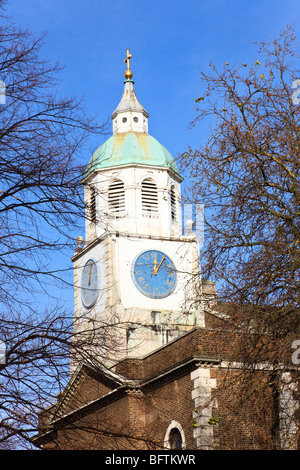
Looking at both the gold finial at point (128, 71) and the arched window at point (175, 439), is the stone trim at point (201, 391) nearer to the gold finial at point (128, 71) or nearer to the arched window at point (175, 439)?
the arched window at point (175, 439)

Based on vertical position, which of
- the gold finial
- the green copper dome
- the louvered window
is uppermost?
the gold finial

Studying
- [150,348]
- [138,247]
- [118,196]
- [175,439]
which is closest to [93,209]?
[175,439]

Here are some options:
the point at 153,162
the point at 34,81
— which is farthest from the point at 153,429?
the point at 34,81

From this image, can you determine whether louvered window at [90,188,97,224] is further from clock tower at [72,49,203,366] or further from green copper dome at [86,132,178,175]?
green copper dome at [86,132,178,175]

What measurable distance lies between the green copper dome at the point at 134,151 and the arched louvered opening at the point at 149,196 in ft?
3.34

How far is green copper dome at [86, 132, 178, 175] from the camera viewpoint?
148 ft

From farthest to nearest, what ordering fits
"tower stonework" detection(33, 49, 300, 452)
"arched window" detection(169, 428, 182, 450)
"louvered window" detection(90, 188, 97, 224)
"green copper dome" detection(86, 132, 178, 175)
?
1. "green copper dome" detection(86, 132, 178, 175)
2. "arched window" detection(169, 428, 182, 450)
3. "tower stonework" detection(33, 49, 300, 452)
4. "louvered window" detection(90, 188, 97, 224)

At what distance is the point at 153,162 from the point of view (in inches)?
1788

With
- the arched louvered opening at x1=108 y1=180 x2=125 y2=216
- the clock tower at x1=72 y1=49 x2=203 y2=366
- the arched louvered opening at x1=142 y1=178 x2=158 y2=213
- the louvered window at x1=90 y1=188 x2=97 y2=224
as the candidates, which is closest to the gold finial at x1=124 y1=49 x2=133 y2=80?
the clock tower at x1=72 y1=49 x2=203 y2=366

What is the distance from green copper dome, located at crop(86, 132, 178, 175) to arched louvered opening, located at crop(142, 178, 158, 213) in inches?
40.1

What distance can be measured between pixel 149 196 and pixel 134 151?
8.14ft

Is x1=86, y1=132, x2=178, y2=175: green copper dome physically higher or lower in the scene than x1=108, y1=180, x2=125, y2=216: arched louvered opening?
higher

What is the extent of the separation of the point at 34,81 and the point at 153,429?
66.4 ft

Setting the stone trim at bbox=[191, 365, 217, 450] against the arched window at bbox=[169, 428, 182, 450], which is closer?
the stone trim at bbox=[191, 365, 217, 450]
